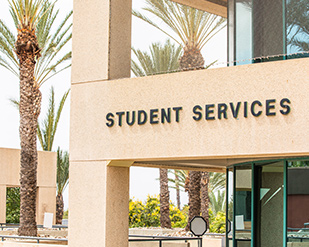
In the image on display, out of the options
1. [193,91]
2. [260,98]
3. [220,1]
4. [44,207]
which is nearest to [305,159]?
[260,98]

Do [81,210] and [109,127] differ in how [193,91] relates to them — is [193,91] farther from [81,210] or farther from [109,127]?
[81,210]

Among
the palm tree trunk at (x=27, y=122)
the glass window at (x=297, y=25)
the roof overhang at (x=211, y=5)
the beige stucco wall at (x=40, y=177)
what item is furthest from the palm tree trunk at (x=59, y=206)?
the glass window at (x=297, y=25)

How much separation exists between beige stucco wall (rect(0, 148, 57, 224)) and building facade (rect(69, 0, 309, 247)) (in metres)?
21.9

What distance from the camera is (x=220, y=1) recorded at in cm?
1845

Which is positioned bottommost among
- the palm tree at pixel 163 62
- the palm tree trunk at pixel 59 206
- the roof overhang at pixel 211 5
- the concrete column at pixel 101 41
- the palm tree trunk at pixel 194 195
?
the palm tree trunk at pixel 59 206

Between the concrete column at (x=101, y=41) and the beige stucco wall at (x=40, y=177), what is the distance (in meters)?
21.6

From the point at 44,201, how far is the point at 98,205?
24981mm

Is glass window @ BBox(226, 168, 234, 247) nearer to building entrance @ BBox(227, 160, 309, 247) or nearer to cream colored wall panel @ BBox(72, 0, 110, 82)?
building entrance @ BBox(227, 160, 309, 247)

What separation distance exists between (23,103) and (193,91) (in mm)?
14310

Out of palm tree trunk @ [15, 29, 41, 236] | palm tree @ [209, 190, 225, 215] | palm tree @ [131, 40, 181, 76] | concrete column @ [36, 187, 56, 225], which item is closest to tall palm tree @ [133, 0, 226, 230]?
palm tree @ [131, 40, 181, 76]

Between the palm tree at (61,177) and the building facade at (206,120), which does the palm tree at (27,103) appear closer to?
the building facade at (206,120)

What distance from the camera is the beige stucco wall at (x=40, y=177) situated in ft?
115

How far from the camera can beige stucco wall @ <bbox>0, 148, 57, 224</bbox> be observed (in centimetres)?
3491

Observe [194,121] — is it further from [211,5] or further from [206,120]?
[211,5]
